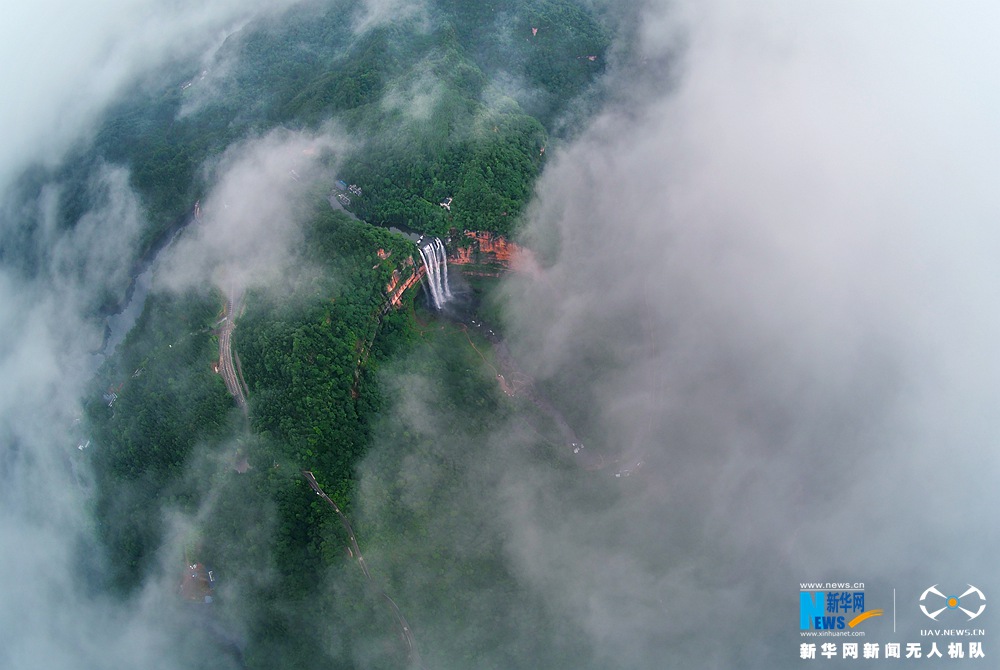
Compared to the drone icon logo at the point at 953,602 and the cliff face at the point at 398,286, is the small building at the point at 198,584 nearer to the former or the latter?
the cliff face at the point at 398,286

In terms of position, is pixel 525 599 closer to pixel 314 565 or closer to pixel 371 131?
pixel 314 565

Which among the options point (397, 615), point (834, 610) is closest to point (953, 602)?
point (834, 610)

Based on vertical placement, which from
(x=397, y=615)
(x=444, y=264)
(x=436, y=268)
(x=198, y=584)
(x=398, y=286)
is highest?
(x=444, y=264)

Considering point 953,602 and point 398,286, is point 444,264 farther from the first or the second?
point 953,602

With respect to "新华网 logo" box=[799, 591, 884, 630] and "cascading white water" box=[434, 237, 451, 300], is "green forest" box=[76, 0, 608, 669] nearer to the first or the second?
"cascading white water" box=[434, 237, 451, 300]

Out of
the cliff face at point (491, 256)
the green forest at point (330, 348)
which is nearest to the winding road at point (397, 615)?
the green forest at point (330, 348)

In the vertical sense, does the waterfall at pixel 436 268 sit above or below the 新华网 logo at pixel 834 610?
above

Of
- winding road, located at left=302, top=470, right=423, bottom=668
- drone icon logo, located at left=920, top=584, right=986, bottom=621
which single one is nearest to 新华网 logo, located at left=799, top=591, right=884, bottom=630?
drone icon logo, located at left=920, top=584, right=986, bottom=621

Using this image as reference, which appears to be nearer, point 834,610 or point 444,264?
point 834,610

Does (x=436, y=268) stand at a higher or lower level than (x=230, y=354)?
higher
